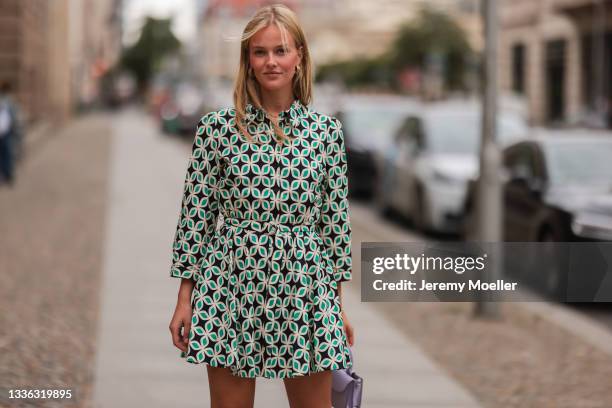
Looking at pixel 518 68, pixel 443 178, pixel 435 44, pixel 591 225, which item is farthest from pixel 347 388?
pixel 435 44

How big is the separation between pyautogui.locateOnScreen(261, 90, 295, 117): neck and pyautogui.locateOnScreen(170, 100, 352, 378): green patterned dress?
1.5 inches

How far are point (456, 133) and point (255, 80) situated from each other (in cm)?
1142

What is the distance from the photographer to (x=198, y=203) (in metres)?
3.32

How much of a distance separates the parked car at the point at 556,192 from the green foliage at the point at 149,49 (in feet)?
303

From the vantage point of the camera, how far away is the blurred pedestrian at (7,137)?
19.3m

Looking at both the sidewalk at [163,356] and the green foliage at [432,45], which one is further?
the green foliage at [432,45]

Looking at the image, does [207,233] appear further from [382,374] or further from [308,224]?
[382,374]

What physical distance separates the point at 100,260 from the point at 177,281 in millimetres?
1485

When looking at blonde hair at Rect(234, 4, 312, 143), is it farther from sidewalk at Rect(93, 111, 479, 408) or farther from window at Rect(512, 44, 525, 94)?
window at Rect(512, 44, 525, 94)

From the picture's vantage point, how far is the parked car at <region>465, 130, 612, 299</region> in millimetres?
9266

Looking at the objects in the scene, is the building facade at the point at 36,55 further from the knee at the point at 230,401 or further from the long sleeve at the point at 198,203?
the knee at the point at 230,401

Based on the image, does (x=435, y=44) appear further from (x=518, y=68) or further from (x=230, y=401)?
(x=230, y=401)

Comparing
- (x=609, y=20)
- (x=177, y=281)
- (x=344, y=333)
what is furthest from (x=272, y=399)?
(x=609, y=20)

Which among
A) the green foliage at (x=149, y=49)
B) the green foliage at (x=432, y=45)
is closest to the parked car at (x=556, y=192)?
the green foliage at (x=432, y=45)
